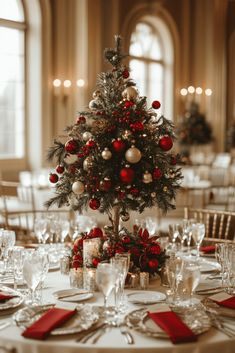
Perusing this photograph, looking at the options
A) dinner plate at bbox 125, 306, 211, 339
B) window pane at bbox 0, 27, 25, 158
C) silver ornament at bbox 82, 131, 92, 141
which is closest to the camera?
dinner plate at bbox 125, 306, 211, 339

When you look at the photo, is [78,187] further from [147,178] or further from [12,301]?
[12,301]

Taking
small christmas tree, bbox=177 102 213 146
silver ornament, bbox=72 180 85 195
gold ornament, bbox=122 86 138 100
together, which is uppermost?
small christmas tree, bbox=177 102 213 146

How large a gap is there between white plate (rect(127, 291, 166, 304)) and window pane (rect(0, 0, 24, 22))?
290 inches

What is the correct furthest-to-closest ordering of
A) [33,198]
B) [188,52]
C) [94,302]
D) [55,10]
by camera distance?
[188,52] → [55,10] → [33,198] → [94,302]

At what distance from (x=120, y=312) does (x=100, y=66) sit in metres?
7.95

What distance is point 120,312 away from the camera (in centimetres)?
220

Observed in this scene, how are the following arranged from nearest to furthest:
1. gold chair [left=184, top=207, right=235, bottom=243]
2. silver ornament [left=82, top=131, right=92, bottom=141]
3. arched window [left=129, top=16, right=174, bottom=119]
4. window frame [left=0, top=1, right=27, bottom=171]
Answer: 1. silver ornament [left=82, top=131, right=92, bottom=141]
2. gold chair [left=184, top=207, right=235, bottom=243]
3. window frame [left=0, top=1, right=27, bottom=171]
4. arched window [left=129, top=16, right=174, bottom=119]

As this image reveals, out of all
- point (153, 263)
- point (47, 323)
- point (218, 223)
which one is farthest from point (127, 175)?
point (218, 223)

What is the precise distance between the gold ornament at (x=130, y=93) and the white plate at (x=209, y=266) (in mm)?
939

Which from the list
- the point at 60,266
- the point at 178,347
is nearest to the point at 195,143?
the point at 60,266

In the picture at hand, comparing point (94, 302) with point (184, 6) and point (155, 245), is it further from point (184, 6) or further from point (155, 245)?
point (184, 6)

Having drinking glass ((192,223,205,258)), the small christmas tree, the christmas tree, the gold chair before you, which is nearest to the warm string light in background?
the small christmas tree

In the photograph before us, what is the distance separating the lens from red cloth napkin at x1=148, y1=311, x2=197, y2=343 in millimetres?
1923

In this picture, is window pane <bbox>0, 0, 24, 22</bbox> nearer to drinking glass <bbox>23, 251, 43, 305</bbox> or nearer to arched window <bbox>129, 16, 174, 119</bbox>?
arched window <bbox>129, 16, 174, 119</bbox>
